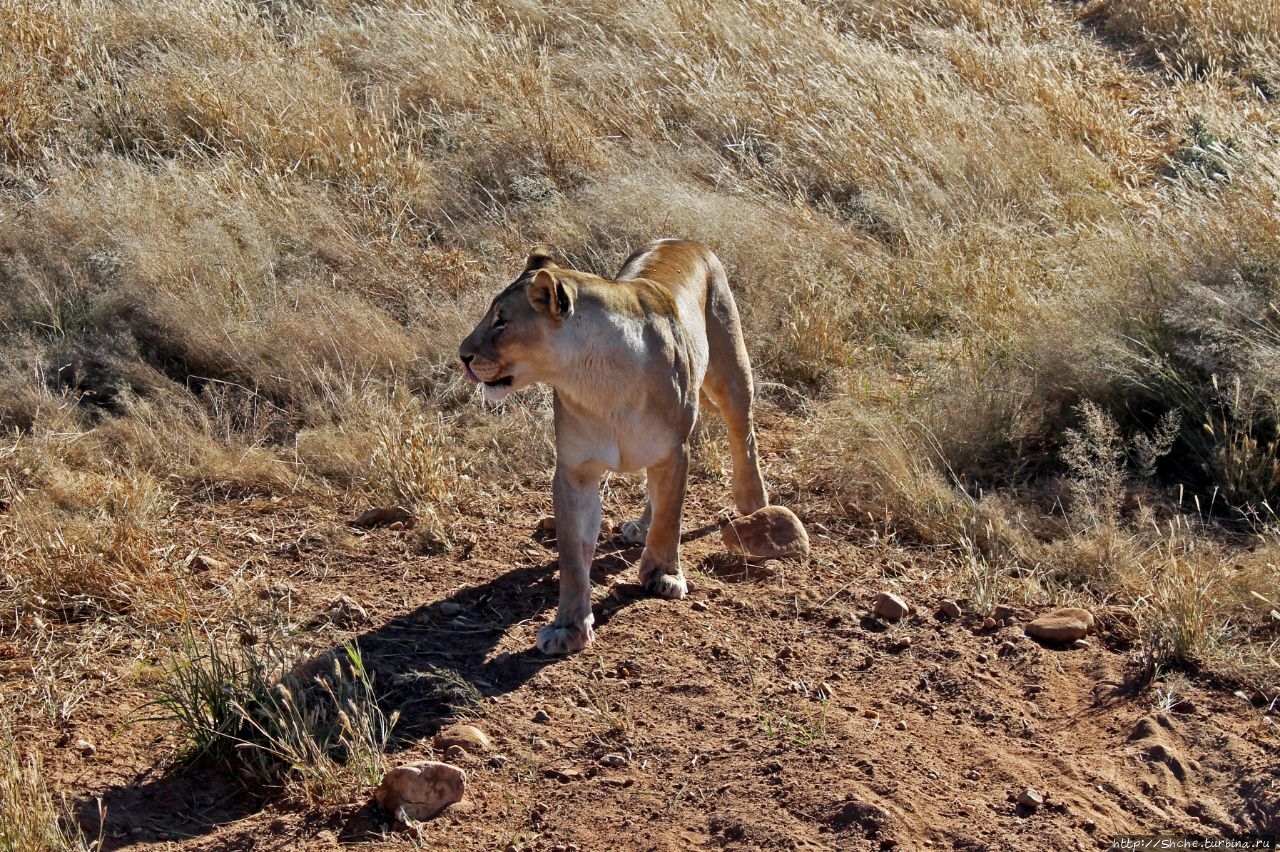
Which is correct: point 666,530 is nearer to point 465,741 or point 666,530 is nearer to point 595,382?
point 595,382

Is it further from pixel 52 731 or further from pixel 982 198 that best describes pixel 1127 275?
pixel 52 731

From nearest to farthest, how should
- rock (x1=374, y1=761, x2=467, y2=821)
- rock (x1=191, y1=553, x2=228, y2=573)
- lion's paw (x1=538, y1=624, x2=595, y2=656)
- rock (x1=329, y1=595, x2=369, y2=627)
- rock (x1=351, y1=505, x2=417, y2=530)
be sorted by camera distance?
rock (x1=374, y1=761, x2=467, y2=821) → lion's paw (x1=538, y1=624, x2=595, y2=656) → rock (x1=329, y1=595, x2=369, y2=627) → rock (x1=191, y1=553, x2=228, y2=573) → rock (x1=351, y1=505, x2=417, y2=530)

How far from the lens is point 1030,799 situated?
4.20 meters

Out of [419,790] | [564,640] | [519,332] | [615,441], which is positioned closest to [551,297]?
[519,332]

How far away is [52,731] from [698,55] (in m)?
7.48

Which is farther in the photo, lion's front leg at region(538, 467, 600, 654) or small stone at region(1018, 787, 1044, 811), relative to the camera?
lion's front leg at region(538, 467, 600, 654)

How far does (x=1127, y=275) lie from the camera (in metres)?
7.09

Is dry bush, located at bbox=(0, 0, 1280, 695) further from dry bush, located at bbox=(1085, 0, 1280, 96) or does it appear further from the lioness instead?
the lioness

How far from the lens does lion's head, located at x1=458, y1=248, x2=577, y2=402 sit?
192 inches

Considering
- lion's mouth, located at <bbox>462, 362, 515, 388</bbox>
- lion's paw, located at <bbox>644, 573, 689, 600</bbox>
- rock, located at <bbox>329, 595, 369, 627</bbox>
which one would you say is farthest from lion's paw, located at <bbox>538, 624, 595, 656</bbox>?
lion's mouth, located at <bbox>462, 362, 515, 388</bbox>

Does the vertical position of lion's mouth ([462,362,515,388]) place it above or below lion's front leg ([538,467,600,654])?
above

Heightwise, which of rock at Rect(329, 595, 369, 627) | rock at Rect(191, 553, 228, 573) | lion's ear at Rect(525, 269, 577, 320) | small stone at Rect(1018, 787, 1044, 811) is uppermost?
lion's ear at Rect(525, 269, 577, 320)

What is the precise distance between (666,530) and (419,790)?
5.30 feet

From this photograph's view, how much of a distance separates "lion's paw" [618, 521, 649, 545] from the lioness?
1.65 ft
